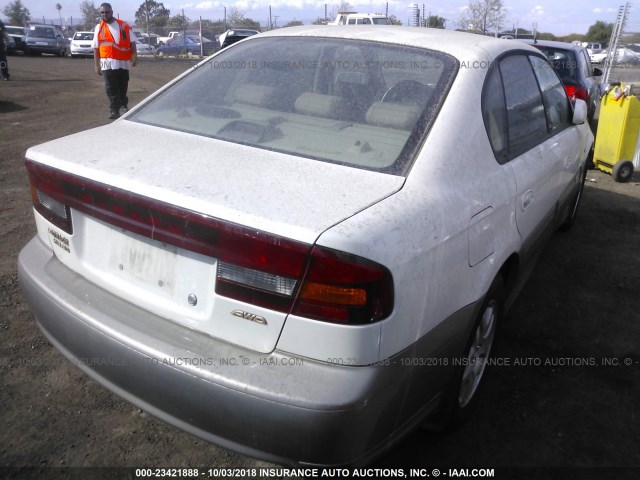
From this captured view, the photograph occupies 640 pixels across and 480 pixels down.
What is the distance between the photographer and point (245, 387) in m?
1.70

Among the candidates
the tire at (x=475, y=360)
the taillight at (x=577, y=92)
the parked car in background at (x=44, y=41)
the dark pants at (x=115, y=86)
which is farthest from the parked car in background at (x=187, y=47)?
the tire at (x=475, y=360)

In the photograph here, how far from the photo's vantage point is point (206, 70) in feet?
9.87

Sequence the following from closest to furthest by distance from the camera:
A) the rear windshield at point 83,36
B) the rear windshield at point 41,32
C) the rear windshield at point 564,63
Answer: the rear windshield at point 564,63
the rear windshield at point 41,32
the rear windshield at point 83,36

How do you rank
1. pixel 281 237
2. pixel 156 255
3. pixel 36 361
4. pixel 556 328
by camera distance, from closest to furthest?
1. pixel 281 237
2. pixel 156 255
3. pixel 36 361
4. pixel 556 328

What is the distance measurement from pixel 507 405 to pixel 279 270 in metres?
1.70

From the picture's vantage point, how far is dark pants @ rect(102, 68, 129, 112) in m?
8.26

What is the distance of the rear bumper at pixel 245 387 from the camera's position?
5.46 feet

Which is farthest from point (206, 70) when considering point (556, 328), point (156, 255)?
point (556, 328)

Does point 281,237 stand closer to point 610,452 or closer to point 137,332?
point 137,332

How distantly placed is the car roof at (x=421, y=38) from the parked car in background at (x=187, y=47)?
108 feet

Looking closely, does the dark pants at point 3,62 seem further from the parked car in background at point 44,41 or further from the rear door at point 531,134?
the rear door at point 531,134

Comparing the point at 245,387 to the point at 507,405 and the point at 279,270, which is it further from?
the point at 507,405

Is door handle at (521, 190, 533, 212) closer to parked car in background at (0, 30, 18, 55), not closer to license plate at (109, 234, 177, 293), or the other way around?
license plate at (109, 234, 177, 293)

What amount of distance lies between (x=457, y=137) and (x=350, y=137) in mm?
422
